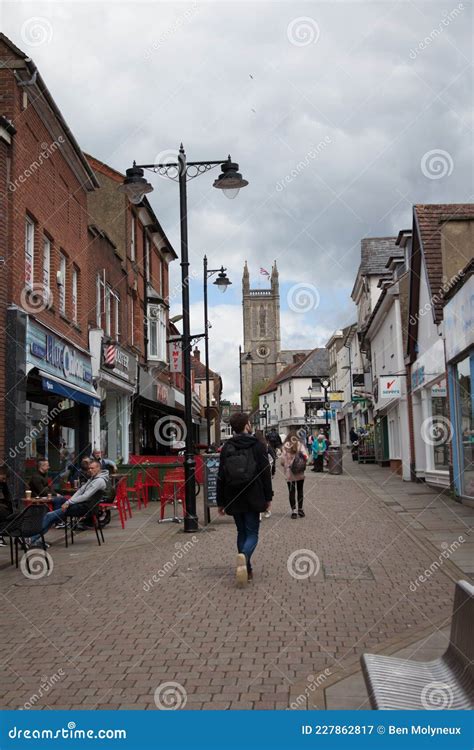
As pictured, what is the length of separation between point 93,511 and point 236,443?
443 centimetres

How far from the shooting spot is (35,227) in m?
16.3

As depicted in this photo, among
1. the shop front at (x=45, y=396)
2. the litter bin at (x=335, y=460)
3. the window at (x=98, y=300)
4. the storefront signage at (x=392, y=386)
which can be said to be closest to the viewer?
the shop front at (x=45, y=396)

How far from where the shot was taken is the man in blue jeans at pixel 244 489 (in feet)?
27.2

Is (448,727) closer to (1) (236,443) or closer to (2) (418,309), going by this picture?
(1) (236,443)

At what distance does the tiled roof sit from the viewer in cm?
1798

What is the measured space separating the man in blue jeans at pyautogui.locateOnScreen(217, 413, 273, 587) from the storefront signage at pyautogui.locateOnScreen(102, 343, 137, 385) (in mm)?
14013

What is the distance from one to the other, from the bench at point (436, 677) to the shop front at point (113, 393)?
1771 centimetres

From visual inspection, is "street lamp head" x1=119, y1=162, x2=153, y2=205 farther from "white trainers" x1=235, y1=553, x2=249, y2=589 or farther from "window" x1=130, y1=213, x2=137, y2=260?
"window" x1=130, y1=213, x2=137, y2=260

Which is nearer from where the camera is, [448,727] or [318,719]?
[448,727]

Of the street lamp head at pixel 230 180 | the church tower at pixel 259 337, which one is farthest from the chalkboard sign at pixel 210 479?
the church tower at pixel 259 337

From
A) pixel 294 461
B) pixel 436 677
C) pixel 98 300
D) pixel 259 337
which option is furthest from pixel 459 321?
pixel 259 337

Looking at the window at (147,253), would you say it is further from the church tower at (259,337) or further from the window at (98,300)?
the church tower at (259,337)

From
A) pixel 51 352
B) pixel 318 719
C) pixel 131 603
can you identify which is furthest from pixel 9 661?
pixel 51 352

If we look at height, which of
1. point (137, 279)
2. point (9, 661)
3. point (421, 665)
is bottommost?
point (9, 661)
